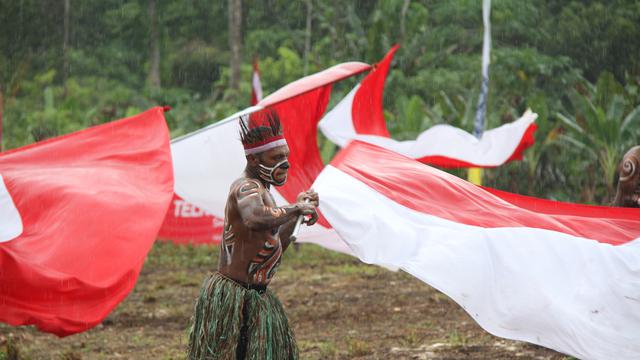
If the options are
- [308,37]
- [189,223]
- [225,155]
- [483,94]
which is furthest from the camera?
[308,37]

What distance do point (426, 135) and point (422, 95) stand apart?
13.2 m

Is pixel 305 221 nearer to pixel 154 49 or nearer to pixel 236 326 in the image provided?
pixel 236 326

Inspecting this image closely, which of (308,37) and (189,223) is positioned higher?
(189,223)

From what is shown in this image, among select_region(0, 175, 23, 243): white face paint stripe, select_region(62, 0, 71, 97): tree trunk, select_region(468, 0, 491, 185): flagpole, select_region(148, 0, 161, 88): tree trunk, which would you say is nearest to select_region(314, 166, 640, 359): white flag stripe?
select_region(0, 175, 23, 243): white face paint stripe

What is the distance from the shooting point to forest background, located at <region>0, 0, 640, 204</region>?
16.1 metres

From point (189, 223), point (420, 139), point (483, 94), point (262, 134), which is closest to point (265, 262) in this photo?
point (262, 134)

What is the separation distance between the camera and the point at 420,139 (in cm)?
1038

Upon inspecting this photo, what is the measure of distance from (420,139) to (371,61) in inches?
418

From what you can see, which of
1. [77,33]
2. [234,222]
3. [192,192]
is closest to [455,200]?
[234,222]

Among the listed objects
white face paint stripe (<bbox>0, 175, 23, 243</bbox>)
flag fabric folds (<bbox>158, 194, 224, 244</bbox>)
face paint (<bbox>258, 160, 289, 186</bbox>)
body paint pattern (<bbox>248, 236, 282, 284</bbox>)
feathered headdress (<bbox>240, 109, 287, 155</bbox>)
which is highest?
feathered headdress (<bbox>240, 109, 287, 155</bbox>)

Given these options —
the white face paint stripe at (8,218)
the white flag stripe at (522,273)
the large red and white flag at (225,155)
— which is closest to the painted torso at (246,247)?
the white flag stripe at (522,273)

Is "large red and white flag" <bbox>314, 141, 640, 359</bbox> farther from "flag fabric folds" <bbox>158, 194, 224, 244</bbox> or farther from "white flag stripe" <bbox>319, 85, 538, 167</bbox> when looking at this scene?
"white flag stripe" <bbox>319, 85, 538, 167</bbox>

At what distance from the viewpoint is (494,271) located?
493cm

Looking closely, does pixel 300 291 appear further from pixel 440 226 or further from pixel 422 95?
pixel 422 95
